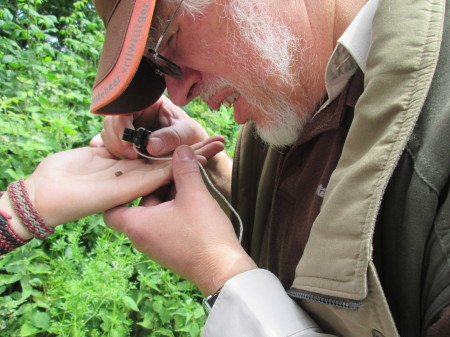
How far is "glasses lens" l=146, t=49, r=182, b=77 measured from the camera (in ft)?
4.75

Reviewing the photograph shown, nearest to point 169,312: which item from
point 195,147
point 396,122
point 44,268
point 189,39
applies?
point 44,268

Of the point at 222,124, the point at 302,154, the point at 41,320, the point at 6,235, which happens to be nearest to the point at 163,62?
the point at 302,154

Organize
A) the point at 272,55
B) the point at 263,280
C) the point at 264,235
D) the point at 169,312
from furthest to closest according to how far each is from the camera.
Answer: the point at 169,312 < the point at 264,235 < the point at 272,55 < the point at 263,280

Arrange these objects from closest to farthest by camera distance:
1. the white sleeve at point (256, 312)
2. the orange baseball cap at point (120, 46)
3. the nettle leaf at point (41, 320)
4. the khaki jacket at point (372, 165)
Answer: the khaki jacket at point (372, 165) → the white sleeve at point (256, 312) → the orange baseball cap at point (120, 46) → the nettle leaf at point (41, 320)

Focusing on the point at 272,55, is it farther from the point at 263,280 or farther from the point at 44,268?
the point at 44,268

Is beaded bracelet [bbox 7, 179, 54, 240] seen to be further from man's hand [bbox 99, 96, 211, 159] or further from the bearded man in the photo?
man's hand [bbox 99, 96, 211, 159]

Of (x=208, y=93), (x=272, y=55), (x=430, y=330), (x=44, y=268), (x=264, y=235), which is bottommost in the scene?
(x=44, y=268)

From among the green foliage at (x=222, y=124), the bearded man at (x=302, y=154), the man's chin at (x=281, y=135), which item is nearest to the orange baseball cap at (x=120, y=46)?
the bearded man at (x=302, y=154)

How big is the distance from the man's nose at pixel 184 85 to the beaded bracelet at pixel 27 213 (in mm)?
710

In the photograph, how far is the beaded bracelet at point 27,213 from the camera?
1515mm

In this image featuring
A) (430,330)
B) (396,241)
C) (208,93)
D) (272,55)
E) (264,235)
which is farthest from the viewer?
(264,235)

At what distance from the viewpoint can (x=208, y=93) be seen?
1564 mm

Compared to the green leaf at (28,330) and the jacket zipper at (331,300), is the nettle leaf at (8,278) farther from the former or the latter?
the jacket zipper at (331,300)

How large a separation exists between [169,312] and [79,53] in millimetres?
3190
